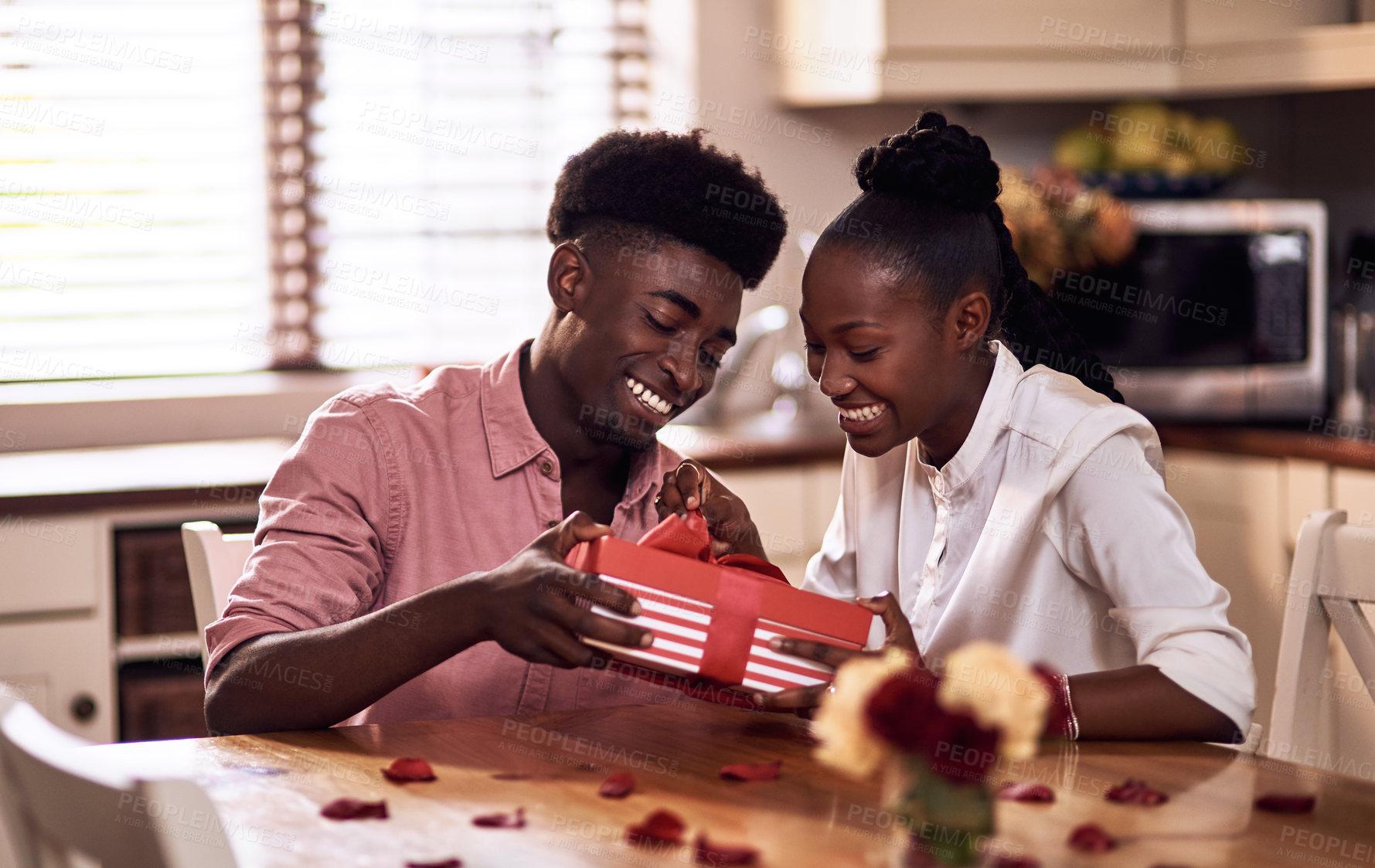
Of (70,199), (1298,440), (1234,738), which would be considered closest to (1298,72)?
(1298,440)

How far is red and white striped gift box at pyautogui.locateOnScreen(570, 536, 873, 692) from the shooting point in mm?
1063

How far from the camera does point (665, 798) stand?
3.12 feet

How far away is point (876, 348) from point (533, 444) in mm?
394

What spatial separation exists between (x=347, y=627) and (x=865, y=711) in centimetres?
63

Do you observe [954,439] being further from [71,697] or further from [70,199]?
[70,199]

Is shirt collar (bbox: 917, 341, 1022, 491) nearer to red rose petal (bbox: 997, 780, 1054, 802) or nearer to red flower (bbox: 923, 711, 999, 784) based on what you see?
red rose petal (bbox: 997, 780, 1054, 802)

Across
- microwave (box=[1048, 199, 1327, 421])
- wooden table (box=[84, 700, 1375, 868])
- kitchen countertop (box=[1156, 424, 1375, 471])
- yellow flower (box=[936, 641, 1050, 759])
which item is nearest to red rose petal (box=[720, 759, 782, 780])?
wooden table (box=[84, 700, 1375, 868])

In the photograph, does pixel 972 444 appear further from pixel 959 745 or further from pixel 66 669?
pixel 66 669

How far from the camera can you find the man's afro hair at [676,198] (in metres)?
1.45

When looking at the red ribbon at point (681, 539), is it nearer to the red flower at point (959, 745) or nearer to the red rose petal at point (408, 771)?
the red rose petal at point (408, 771)

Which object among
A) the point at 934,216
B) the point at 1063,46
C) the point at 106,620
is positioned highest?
the point at 1063,46

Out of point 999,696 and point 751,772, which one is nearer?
point 999,696

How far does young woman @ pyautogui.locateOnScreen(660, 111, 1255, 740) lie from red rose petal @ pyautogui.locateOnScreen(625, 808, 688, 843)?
1.32 feet

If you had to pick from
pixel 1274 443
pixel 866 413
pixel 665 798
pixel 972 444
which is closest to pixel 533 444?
pixel 866 413
